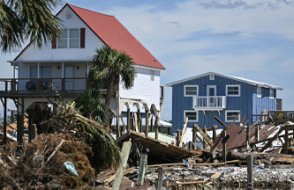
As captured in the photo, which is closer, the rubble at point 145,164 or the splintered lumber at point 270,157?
the rubble at point 145,164

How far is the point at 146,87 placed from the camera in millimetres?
58219

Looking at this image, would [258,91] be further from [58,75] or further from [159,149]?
[159,149]

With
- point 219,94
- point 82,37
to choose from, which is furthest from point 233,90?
point 82,37

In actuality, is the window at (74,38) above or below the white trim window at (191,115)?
above

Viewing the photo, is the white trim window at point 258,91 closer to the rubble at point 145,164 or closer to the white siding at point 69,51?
the rubble at point 145,164

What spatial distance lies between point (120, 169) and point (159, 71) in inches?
1545

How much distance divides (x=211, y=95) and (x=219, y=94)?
895 millimetres

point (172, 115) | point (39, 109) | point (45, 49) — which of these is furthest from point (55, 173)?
point (172, 115)

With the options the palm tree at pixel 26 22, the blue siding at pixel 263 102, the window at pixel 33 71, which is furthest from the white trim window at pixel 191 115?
the palm tree at pixel 26 22

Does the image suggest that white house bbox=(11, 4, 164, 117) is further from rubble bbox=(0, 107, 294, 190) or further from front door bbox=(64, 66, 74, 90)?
rubble bbox=(0, 107, 294, 190)

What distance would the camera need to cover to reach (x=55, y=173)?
20.3m

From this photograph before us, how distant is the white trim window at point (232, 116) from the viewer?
237 feet

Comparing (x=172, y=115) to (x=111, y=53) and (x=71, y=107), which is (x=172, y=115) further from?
(x=71, y=107)

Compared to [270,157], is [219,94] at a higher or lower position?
higher
